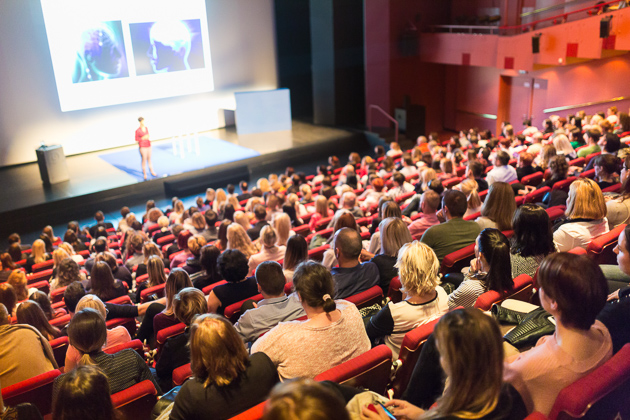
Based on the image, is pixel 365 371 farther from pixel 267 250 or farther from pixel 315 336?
pixel 267 250

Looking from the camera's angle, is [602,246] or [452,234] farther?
[452,234]

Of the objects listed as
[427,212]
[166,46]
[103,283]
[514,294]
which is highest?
[166,46]

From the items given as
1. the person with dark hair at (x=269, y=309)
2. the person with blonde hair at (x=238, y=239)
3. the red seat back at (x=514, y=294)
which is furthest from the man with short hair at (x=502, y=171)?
the person with dark hair at (x=269, y=309)

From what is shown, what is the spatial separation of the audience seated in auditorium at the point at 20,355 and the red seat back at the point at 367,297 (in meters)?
1.82

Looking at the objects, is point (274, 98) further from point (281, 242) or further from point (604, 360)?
point (604, 360)

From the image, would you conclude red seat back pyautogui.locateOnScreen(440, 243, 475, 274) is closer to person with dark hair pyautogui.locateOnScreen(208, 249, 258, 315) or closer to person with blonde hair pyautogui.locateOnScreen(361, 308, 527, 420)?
person with dark hair pyautogui.locateOnScreen(208, 249, 258, 315)

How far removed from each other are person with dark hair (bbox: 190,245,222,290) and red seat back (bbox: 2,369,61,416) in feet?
5.25

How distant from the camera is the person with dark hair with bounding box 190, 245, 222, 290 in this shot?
4.15m

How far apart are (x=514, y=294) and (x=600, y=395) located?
102cm

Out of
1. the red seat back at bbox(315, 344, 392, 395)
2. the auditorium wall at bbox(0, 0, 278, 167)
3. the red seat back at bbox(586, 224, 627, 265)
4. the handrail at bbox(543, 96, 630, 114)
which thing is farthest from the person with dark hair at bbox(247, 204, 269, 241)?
the handrail at bbox(543, 96, 630, 114)

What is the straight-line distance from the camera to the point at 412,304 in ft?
8.52

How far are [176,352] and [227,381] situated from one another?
0.99 m

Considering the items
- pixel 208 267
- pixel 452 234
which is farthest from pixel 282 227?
pixel 452 234

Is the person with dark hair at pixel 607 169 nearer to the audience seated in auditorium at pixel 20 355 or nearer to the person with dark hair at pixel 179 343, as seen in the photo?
the person with dark hair at pixel 179 343
